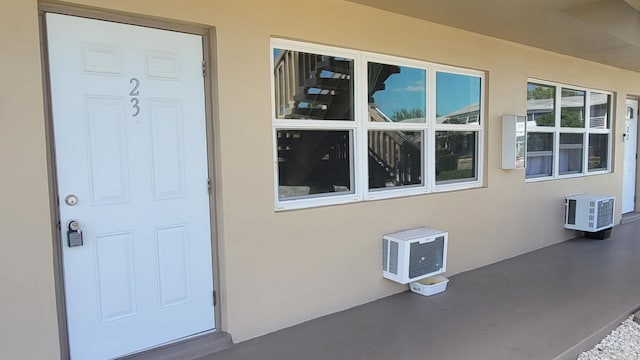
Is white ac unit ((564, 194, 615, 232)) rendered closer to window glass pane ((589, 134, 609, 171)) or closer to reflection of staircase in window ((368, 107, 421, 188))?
window glass pane ((589, 134, 609, 171))

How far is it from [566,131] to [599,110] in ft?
3.81

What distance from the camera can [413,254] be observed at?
137 inches

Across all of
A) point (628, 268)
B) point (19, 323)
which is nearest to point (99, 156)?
point (19, 323)

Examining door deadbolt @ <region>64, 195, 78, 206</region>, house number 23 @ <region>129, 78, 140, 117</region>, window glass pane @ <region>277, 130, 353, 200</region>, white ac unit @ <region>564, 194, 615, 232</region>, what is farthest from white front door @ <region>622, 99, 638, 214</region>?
door deadbolt @ <region>64, 195, 78, 206</region>

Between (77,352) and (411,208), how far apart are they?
2841 mm

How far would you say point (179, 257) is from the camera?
268 cm

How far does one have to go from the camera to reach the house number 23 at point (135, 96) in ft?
8.05

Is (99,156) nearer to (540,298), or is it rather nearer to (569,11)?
(540,298)

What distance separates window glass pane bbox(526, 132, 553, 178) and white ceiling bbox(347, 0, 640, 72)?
115cm

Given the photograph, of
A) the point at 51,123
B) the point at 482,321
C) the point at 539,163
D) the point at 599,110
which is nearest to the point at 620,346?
the point at 482,321

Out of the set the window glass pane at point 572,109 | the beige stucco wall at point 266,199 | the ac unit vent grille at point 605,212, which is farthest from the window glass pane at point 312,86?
the ac unit vent grille at point 605,212

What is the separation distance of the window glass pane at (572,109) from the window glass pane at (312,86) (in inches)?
155

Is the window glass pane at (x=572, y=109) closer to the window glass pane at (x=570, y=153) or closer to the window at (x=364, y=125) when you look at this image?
the window glass pane at (x=570, y=153)

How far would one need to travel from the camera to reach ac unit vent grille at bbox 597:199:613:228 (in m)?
5.50
